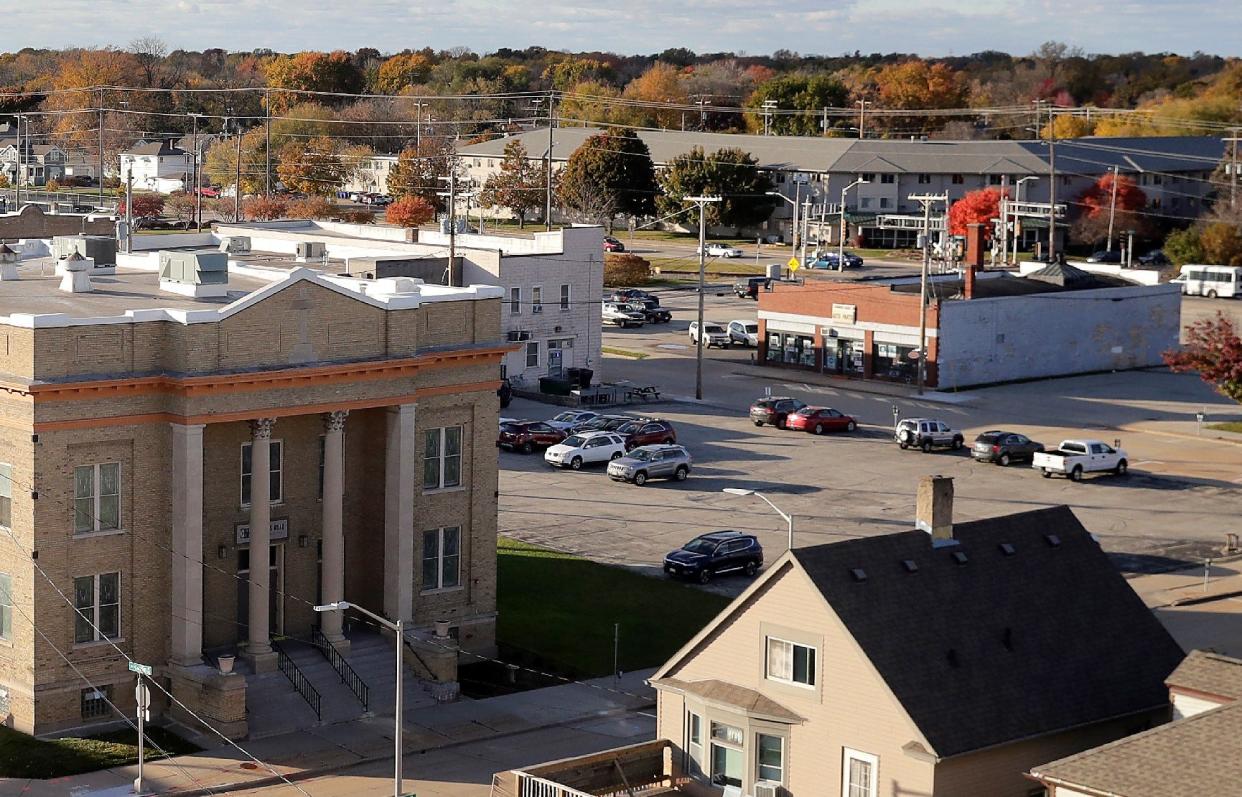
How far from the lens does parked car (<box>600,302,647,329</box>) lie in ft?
373

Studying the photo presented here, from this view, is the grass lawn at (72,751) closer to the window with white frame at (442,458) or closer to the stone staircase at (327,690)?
the stone staircase at (327,690)

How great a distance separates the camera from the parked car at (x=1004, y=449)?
75.1 m

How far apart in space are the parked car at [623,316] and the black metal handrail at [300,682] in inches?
2684

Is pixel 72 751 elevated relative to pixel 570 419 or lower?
lower

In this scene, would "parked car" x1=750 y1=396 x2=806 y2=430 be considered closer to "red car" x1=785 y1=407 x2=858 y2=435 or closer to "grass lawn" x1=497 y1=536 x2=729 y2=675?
"red car" x1=785 y1=407 x2=858 y2=435

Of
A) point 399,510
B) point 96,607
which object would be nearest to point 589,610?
point 399,510

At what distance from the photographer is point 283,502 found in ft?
155

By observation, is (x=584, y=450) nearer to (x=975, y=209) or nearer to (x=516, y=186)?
(x=975, y=209)

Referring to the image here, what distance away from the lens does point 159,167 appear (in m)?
192

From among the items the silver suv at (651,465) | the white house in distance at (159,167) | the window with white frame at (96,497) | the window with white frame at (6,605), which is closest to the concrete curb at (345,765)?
the window with white frame at (6,605)

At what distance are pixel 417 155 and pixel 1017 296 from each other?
82.2 metres

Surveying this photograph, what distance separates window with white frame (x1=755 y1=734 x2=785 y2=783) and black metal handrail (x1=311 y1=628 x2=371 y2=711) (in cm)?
1272

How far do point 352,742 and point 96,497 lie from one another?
791 centimetres

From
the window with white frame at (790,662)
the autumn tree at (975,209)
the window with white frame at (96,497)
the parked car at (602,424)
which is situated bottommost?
the parked car at (602,424)
